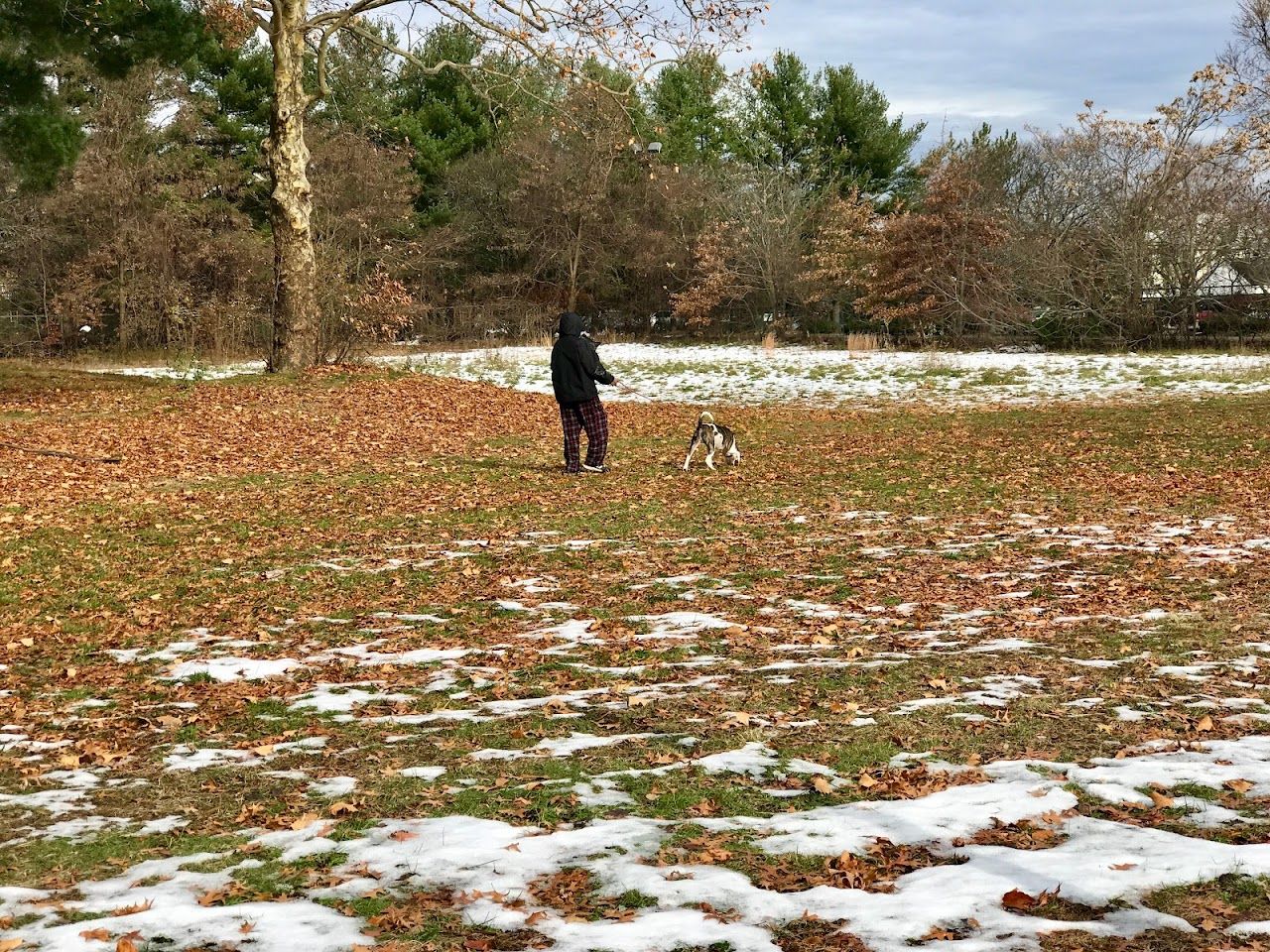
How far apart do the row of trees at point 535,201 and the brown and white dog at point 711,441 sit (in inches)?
338

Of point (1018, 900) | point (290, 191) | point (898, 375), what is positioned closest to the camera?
point (1018, 900)

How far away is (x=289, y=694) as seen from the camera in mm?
6738

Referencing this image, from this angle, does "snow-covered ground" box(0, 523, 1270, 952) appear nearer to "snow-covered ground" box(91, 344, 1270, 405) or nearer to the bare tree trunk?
the bare tree trunk

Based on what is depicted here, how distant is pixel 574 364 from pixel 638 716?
8.73m

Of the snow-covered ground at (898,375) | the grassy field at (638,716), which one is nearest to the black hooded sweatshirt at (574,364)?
the grassy field at (638,716)

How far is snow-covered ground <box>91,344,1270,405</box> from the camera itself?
1022 inches

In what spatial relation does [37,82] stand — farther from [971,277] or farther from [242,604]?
[971,277]

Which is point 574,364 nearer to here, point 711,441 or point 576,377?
point 576,377

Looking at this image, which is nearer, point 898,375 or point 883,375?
point 898,375

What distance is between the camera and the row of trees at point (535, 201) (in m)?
22.8

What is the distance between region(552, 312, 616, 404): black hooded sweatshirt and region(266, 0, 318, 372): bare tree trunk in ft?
33.5

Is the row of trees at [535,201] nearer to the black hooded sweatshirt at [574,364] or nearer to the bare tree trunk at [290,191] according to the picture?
the bare tree trunk at [290,191]

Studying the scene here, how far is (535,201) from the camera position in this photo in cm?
4938

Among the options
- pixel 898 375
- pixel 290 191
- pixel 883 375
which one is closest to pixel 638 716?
pixel 290 191
